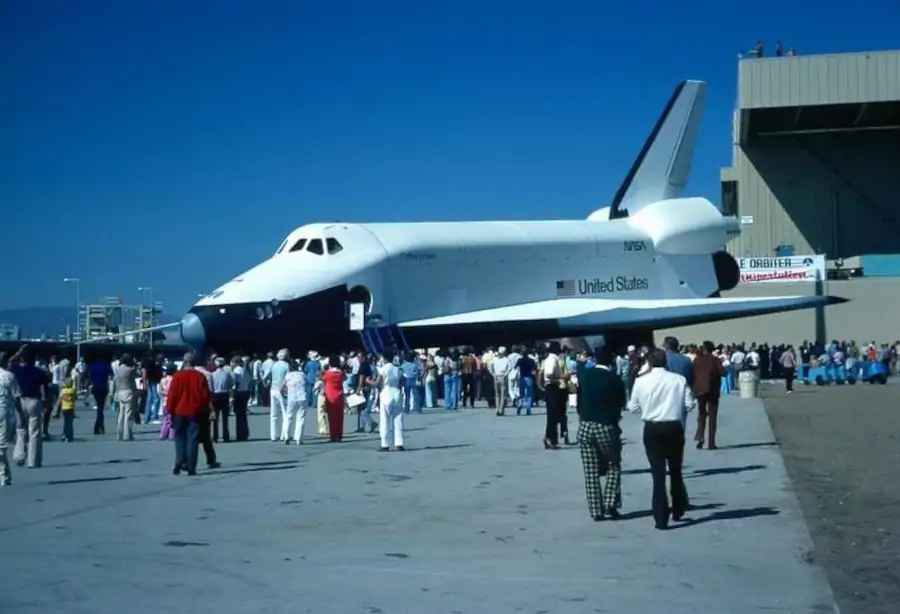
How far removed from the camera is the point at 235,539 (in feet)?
31.3

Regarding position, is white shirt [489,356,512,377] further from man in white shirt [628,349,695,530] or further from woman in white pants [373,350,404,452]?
man in white shirt [628,349,695,530]

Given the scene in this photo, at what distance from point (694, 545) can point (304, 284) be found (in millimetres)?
20968

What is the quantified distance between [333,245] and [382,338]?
268 centimetres

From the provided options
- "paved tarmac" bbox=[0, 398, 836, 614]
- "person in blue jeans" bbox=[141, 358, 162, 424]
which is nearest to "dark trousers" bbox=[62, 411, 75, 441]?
"paved tarmac" bbox=[0, 398, 836, 614]

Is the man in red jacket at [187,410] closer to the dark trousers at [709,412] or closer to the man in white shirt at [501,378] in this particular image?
the dark trousers at [709,412]

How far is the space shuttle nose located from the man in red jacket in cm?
1376

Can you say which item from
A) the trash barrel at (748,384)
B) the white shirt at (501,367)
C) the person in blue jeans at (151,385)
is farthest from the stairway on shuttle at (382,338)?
the trash barrel at (748,384)

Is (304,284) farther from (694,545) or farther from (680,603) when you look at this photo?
(680,603)

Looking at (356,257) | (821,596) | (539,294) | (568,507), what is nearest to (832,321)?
(539,294)

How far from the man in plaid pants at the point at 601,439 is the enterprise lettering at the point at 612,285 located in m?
25.3

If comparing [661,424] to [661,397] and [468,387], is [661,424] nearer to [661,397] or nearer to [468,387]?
[661,397]

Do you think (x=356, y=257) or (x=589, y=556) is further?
(x=356, y=257)

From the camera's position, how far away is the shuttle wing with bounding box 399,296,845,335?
3241cm

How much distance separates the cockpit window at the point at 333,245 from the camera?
3052cm
